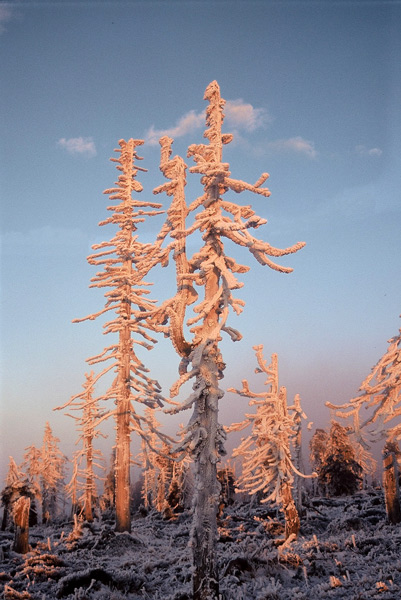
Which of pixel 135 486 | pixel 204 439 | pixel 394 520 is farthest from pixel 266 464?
pixel 135 486

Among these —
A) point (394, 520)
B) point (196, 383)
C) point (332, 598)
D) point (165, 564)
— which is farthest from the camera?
point (394, 520)

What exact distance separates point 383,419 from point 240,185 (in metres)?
9.42

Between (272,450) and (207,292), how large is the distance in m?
9.99

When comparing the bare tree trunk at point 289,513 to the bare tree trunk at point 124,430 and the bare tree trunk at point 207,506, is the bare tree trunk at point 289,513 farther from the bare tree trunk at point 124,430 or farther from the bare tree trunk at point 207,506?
the bare tree trunk at point 207,506

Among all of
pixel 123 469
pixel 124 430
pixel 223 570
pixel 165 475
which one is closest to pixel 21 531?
pixel 123 469

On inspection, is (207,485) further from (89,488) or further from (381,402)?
(89,488)

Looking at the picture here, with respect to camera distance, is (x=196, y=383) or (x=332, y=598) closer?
(x=332, y=598)

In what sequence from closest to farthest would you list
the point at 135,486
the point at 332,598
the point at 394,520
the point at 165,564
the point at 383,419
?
the point at 332,598
the point at 165,564
the point at 383,419
the point at 394,520
the point at 135,486

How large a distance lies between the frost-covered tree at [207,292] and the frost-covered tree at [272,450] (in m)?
7.25

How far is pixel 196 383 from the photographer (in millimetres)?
9938

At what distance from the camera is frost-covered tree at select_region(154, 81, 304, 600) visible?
9141mm

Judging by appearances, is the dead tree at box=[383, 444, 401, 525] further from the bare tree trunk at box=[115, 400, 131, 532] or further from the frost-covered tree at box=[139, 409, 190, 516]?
the frost-covered tree at box=[139, 409, 190, 516]

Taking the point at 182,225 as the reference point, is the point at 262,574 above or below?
below

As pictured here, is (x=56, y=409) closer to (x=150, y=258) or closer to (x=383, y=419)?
(x=150, y=258)
